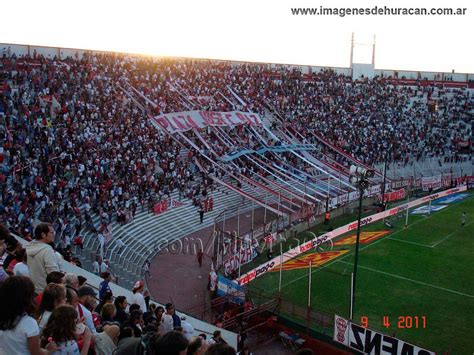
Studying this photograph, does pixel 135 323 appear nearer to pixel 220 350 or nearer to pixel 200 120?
pixel 220 350

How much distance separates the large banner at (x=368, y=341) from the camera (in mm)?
14977

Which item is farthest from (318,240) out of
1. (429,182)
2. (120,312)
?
(120,312)

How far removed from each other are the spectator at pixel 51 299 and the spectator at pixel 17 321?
0.82m

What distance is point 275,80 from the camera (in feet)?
180

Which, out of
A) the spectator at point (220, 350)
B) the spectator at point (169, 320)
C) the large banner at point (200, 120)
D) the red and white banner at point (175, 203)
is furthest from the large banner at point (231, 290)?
the large banner at point (200, 120)

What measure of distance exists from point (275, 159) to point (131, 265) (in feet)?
66.8

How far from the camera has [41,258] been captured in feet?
22.9

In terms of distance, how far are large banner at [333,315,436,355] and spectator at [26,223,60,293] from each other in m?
11.2

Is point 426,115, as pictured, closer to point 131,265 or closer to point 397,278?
point 397,278

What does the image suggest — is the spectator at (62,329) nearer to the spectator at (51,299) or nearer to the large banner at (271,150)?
the spectator at (51,299)

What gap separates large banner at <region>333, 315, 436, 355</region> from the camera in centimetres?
1498

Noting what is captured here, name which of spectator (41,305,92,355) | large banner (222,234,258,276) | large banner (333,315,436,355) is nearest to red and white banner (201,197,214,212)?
large banner (222,234,258,276)

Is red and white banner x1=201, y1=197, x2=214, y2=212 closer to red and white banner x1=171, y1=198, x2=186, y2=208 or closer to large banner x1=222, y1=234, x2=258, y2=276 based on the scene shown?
red and white banner x1=171, y1=198, x2=186, y2=208

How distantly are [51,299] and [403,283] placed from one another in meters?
21.3
